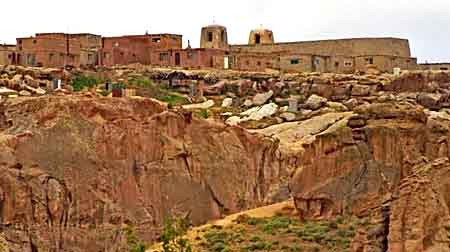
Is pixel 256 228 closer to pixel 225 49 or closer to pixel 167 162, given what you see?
pixel 167 162

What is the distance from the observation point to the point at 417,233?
2284 cm

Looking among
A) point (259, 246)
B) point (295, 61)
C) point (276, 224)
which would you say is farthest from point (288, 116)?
point (259, 246)

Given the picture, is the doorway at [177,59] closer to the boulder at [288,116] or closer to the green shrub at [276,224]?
the boulder at [288,116]

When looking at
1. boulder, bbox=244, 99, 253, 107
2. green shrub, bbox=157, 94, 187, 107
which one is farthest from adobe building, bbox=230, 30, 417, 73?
green shrub, bbox=157, 94, 187, 107

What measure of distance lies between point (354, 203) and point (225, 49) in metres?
42.9

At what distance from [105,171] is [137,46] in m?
37.0

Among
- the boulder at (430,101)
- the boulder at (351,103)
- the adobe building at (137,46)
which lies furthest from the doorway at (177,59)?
the boulder at (430,101)

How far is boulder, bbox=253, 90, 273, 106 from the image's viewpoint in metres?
63.7

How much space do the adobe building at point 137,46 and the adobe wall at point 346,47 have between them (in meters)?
4.59

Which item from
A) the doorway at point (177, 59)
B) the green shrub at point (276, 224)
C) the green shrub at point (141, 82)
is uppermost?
the doorway at point (177, 59)

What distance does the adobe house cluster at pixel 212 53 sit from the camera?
6594 cm

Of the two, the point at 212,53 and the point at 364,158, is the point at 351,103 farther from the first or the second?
the point at 364,158

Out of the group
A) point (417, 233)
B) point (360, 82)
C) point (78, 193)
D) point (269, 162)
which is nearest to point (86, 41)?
point (360, 82)

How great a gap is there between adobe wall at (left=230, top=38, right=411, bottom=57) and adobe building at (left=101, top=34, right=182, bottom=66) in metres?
4.59
